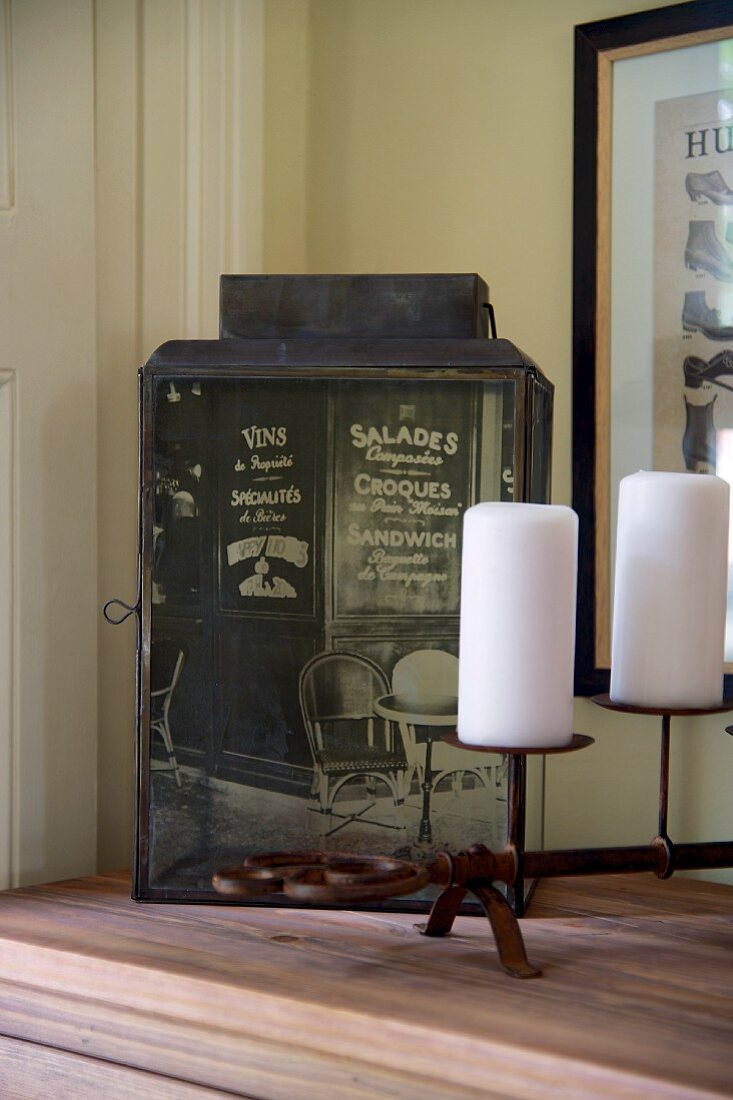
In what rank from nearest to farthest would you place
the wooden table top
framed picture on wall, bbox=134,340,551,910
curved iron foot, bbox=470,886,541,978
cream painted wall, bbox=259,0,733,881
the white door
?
the wooden table top → curved iron foot, bbox=470,886,541,978 → framed picture on wall, bbox=134,340,551,910 → the white door → cream painted wall, bbox=259,0,733,881

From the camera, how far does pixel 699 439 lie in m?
1.17

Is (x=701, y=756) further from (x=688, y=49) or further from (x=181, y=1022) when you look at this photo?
(x=688, y=49)

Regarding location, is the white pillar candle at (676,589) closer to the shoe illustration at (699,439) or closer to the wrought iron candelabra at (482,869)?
the wrought iron candelabra at (482,869)

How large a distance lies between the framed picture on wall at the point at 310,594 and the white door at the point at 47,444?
18 cm

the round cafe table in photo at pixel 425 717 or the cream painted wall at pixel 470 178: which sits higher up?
the cream painted wall at pixel 470 178

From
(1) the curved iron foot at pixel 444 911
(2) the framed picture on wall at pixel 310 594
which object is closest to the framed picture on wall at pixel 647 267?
(2) the framed picture on wall at pixel 310 594

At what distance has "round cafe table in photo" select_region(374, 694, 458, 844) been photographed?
1.00 m

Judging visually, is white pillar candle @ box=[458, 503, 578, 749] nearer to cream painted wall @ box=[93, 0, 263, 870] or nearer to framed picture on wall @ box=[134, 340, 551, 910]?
framed picture on wall @ box=[134, 340, 551, 910]

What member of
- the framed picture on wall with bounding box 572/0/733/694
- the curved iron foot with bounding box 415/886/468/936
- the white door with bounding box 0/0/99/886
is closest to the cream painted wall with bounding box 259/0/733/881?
the framed picture on wall with bounding box 572/0/733/694

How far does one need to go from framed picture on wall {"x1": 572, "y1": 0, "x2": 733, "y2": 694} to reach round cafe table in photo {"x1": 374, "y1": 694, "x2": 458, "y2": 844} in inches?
10.6

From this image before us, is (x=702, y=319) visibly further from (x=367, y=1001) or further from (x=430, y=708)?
(x=367, y=1001)

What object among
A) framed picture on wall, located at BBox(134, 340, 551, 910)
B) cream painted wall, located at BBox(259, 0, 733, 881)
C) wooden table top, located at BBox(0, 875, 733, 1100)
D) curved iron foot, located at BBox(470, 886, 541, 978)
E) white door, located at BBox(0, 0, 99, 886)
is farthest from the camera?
cream painted wall, located at BBox(259, 0, 733, 881)

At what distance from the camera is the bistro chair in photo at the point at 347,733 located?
1.00 meters

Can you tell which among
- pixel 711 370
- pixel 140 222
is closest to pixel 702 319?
pixel 711 370
